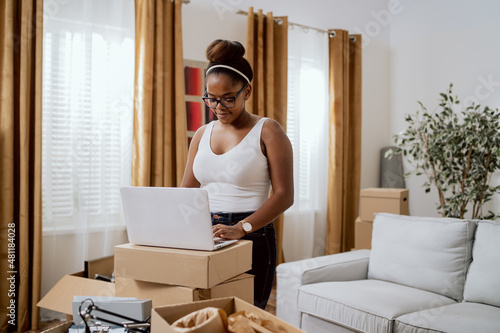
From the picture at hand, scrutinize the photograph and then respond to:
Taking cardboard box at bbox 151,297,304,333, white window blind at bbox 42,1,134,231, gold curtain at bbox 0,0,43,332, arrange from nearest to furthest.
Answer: cardboard box at bbox 151,297,304,333, gold curtain at bbox 0,0,43,332, white window blind at bbox 42,1,134,231

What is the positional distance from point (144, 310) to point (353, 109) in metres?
3.67

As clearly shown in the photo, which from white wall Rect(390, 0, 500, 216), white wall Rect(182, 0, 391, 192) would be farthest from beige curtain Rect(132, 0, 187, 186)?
white wall Rect(390, 0, 500, 216)

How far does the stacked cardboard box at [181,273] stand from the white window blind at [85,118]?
192cm

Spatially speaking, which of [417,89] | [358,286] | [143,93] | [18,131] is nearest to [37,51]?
[18,131]

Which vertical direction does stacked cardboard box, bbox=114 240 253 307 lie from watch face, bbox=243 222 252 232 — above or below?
below

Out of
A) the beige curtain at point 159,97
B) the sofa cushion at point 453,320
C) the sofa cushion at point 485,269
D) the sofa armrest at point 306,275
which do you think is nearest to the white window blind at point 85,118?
the beige curtain at point 159,97

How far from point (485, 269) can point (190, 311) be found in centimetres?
183

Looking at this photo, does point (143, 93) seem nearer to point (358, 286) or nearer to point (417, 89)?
point (358, 286)

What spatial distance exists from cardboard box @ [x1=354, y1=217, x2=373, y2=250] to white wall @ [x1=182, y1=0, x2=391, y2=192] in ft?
3.44

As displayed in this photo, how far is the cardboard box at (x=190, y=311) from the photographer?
2.74ft

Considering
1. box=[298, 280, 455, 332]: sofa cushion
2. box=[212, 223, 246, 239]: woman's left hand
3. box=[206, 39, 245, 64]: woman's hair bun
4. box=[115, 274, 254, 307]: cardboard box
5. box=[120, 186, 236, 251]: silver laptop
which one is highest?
box=[206, 39, 245, 64]: woman's hair bun

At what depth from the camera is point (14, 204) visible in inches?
107

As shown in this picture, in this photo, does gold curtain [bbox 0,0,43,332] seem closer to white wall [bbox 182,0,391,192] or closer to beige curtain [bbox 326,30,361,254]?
white wall [bbox 182,0,391,192]

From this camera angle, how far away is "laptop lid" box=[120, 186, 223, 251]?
1.04m
